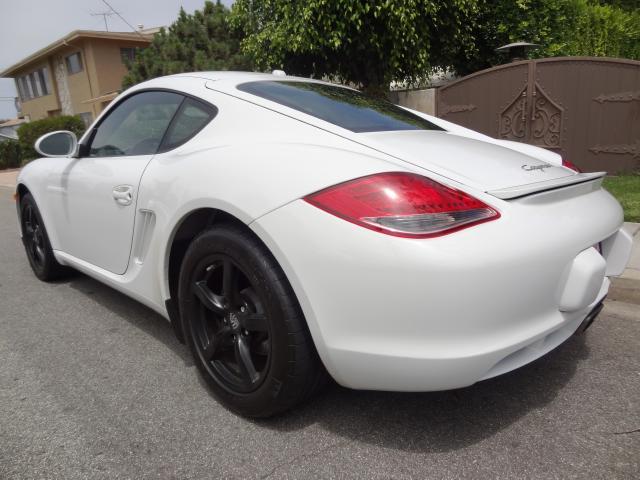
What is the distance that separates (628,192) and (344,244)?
536 cm

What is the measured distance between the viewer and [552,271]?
1.65 m

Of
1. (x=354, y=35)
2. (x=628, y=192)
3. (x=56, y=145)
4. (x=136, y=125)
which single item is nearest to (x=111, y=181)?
(x=136, y=125)

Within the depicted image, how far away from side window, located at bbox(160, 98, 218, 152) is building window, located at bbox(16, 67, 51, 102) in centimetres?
2962

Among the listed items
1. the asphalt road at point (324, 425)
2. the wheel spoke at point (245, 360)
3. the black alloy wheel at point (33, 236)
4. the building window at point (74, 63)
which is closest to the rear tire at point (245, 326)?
the wheel spoke at point (245, 360)

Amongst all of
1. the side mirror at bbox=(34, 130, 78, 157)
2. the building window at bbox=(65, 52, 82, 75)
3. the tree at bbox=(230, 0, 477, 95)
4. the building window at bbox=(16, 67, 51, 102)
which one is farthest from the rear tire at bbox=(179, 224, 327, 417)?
the building window at bbox=(16, 67, 51, 102)

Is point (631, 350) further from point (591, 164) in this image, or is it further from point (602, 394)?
point (591, 164)

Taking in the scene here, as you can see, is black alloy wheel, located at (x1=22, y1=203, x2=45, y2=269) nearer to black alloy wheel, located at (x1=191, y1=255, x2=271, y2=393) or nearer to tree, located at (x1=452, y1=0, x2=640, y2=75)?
black alloy wheel, located at (x1=191, y1=255, x2=271, y2=393)

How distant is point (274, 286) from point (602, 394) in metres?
1.50

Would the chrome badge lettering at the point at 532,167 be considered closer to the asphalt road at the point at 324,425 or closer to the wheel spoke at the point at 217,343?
the asphalt road at the point at 324,425

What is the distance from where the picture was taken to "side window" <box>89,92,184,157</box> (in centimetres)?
256

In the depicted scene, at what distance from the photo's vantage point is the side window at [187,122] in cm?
231

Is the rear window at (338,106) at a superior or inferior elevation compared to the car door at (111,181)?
superior

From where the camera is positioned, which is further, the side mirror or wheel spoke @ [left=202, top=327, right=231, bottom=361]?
the side mirror

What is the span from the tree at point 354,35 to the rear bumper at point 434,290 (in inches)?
264
